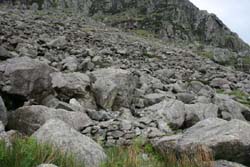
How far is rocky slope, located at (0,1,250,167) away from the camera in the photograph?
11055 mm

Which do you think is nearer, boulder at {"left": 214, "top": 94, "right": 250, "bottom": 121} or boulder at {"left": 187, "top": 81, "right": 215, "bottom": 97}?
boulder at {"left": 214, "top": 94, "right": 250, "bottom": 121}

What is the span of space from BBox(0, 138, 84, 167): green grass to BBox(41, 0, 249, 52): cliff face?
6914 centimetres

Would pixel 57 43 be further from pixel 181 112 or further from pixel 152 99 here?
pixel 181 112

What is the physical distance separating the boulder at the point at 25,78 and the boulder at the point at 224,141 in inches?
245

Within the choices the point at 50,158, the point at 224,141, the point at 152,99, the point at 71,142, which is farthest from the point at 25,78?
the point at 50,158

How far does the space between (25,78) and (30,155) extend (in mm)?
9265

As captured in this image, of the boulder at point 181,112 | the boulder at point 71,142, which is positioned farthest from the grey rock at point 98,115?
the boulder at point 71,142

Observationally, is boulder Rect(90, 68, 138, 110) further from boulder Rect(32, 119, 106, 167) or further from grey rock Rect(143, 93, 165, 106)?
boulder Rect(32, 119, 106, 167)

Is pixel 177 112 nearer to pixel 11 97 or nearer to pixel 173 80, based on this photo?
pixel 11 97

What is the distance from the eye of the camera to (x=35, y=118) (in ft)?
45.0

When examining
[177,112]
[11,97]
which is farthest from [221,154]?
[11,97]

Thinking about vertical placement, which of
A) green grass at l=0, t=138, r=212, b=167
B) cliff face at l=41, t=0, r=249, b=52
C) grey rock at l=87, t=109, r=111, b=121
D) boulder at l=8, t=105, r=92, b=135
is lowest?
cliff face at l=41, t=0, r=249, b=52

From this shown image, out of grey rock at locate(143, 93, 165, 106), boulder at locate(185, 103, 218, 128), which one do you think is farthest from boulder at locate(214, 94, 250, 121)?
grey rock at locate(143, 93, 165, 106)

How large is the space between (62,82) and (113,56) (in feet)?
50.2
